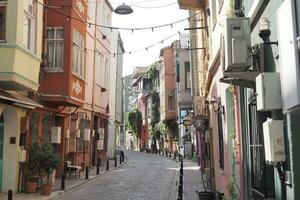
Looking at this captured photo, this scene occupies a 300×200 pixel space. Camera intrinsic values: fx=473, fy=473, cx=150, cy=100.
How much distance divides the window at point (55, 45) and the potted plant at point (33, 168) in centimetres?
505

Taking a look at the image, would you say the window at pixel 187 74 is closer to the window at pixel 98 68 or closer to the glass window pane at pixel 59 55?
the window at pixel 98 68

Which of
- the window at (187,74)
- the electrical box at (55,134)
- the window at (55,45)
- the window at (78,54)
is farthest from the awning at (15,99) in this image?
the window at (187,74)

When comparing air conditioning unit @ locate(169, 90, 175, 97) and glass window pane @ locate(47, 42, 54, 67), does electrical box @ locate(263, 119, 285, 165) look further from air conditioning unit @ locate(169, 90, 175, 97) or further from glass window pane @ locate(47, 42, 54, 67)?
air conditioning unit @ locate(169, 90, 175, 97)

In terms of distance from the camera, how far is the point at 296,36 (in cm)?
442

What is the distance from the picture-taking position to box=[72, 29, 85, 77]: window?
71.9 ft

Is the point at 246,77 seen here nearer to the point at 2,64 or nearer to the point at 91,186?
the point at 2,64

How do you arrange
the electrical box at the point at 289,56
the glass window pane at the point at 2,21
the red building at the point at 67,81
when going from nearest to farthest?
the electrical box at the point at 289,56 → the glass window pane at the point at 2,21 → the red building at the point at 67,81

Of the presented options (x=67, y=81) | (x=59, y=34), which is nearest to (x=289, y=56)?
(x=67, y=81)

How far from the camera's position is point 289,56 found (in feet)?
15.0

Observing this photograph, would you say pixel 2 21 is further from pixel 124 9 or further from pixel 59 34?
pixel 59 34

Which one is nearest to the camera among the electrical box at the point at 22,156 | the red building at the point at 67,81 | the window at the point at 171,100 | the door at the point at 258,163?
the door at the point at 258,163

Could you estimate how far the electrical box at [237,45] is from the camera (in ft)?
21.8

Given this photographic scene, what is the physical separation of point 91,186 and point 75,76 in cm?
516

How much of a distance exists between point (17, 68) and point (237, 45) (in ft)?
30.8
